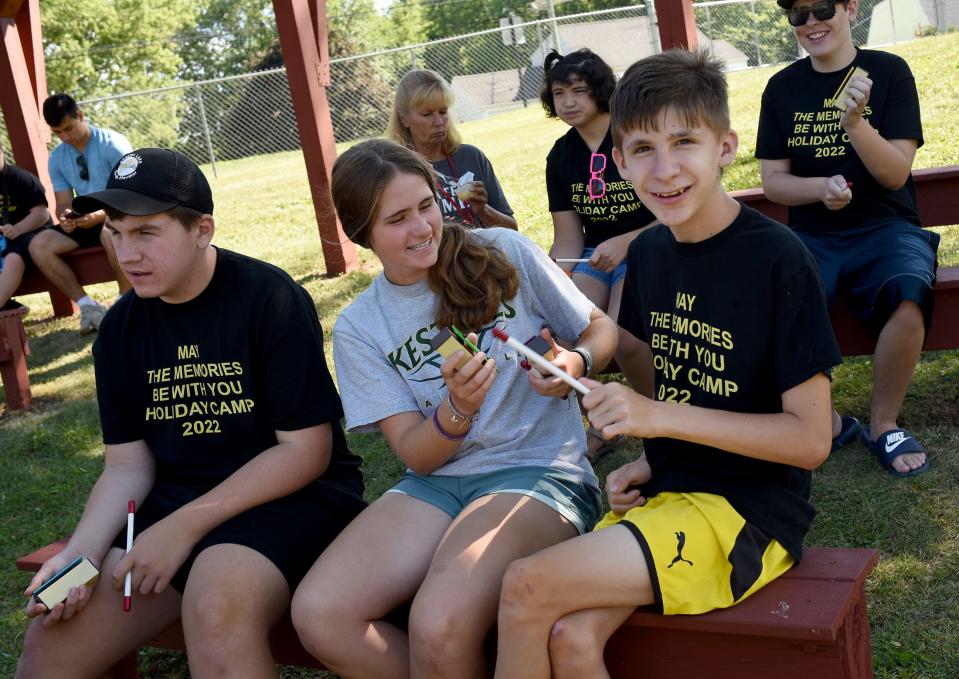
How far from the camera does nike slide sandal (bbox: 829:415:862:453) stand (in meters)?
3.67

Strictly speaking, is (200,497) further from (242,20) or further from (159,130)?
(242,20)

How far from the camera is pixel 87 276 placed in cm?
752

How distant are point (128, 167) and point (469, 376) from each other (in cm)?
Result: 106

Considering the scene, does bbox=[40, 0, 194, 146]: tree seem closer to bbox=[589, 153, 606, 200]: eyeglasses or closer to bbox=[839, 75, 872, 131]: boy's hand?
bbox=[589, 153, 606, 200]: eyeglasses

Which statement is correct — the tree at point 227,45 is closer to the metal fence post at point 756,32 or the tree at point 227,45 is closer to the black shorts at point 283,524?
the metal fence post at point 756,32

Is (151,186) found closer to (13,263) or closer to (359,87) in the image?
(13,263)

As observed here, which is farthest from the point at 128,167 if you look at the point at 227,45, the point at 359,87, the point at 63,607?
the point at 227,45

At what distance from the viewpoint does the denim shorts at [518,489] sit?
7.82ft

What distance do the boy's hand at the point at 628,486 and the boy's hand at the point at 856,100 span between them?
1.60 meters

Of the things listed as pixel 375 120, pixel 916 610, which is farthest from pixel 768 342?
pixel 375 120

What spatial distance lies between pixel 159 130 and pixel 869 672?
72.1 ft

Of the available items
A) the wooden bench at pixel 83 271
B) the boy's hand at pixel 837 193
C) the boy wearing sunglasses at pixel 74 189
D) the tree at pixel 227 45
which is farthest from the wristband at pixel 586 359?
the tree at pixel 227 45

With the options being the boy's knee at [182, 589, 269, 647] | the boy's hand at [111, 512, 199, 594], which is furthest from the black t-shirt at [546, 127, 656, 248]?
the boy's knee at [182, 589, 269, 647]

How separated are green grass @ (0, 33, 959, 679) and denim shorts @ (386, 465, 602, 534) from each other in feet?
2.62
